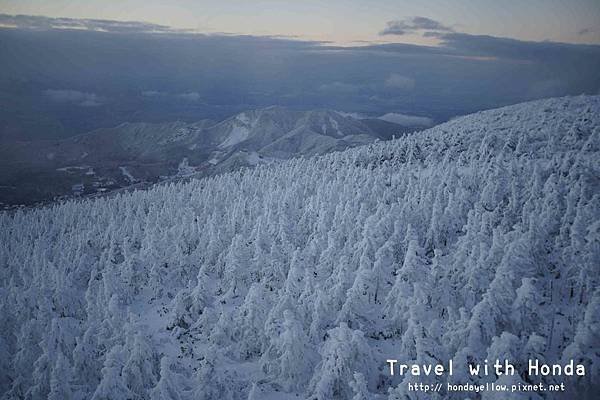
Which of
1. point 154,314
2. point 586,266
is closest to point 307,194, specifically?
point 154,314

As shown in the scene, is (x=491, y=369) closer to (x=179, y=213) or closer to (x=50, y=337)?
(x=50, y=337)

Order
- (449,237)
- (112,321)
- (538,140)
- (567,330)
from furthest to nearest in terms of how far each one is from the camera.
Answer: (538,140)
(449,237)
(112,321)
(567,330)

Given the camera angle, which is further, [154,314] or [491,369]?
[154,314]

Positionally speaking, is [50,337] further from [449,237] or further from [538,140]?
[538,140]

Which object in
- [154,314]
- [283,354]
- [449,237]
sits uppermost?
[449,237]

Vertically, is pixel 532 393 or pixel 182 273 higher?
pixel 532 393

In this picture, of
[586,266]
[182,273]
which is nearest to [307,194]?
[182,273]

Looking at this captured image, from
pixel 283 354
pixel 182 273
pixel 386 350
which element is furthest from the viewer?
pixel 182 273
